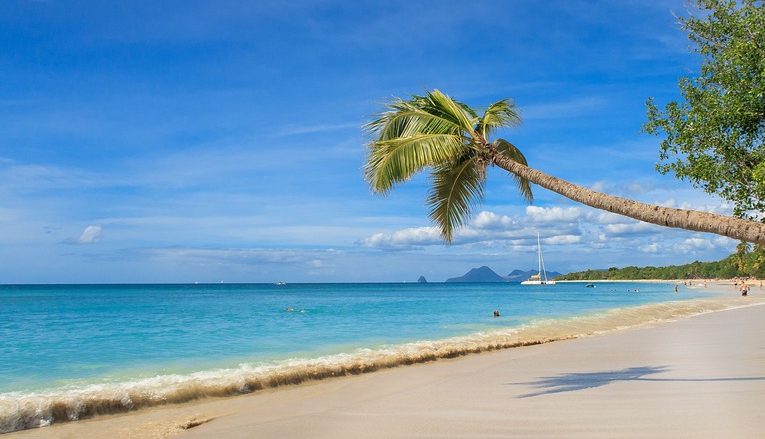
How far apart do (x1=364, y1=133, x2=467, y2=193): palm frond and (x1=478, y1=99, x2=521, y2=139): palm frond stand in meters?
0.64

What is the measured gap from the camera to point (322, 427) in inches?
280

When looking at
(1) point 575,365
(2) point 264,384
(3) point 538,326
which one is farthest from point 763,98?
(3) point 538,326

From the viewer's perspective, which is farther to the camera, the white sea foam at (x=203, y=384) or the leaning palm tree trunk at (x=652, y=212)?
the white sea foam at (x=203, y=384)

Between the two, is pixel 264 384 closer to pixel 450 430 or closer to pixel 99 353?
pixel 450 430

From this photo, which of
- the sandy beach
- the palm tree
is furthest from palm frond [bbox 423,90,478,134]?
the sandy beach

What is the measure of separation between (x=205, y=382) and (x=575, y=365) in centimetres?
755

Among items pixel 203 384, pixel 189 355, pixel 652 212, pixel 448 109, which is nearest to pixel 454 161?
pixel 448 109

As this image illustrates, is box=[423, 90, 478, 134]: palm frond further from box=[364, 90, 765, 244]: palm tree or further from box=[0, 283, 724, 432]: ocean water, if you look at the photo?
box=[0, 283, 724, 432]: ocean water

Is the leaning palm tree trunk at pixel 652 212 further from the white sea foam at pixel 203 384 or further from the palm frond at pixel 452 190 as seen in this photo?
the white sea foam at pixel 203 384

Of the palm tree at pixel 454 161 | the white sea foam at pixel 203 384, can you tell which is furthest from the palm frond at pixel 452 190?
the white sea foam at pixel 203 384

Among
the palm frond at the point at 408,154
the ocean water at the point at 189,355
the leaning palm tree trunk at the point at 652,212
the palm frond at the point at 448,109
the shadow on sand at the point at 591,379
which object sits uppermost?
the palm frond at the point at 448,109

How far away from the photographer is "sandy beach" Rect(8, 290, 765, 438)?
6.51 metres

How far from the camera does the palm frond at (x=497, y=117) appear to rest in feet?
26.8

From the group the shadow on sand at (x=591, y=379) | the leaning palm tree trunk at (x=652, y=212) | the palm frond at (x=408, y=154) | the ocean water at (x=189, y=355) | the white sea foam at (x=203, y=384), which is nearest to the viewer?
the leaning palm tree trunk at (x=652, y=212)
